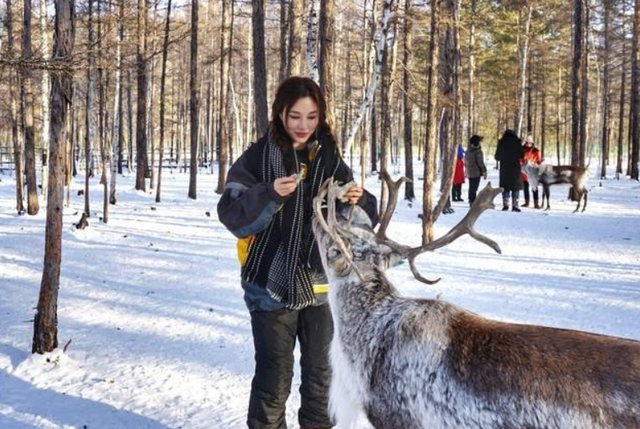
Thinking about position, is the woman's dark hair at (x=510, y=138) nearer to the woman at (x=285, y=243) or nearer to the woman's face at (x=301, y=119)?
the woman at (x=285, y=243)

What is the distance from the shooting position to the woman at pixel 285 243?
286 cm

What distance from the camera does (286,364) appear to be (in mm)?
3000

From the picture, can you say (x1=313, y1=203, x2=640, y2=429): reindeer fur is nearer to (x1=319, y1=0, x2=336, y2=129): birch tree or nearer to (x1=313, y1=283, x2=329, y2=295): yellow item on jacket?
(x1=313, y1=283, x2=329, y2=295): yellow item on jacket

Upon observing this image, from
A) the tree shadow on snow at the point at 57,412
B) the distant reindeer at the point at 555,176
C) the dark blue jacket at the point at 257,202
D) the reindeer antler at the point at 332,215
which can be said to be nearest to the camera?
the reindeer antler at the point at 332,215

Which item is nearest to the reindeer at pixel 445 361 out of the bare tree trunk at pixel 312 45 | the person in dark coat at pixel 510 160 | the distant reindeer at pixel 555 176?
the bare tree trunk at pixel 312 45

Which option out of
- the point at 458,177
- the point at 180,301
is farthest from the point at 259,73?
the point at 180,301

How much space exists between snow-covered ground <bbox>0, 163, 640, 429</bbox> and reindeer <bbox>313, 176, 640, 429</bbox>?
18.0 inches

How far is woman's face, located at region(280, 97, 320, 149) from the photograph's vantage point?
2.83m

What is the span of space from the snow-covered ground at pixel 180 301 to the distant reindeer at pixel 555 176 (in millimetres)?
2228

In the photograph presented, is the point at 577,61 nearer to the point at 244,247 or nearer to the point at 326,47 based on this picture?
the point at 326,47

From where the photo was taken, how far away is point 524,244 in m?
10.4

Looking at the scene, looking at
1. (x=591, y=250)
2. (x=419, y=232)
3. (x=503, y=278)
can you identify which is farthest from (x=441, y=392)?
(x=419, y=232)

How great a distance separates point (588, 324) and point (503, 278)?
2.09 meters

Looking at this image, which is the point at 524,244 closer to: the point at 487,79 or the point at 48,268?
the point at 48,268
